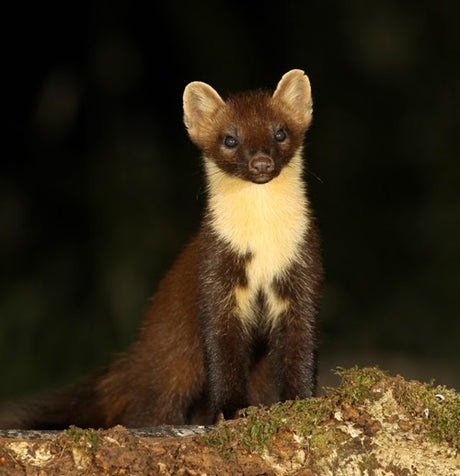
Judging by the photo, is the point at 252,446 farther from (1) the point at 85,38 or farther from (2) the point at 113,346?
(1) the point at 85,38

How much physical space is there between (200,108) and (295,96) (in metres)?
0.40

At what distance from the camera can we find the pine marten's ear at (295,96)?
18.6ft

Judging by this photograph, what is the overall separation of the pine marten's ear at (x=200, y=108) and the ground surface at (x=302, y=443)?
176cm

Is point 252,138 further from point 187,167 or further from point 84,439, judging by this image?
point 187,167

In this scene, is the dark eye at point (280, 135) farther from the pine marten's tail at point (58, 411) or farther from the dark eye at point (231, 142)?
the pine marten's tail at point (58, 411)

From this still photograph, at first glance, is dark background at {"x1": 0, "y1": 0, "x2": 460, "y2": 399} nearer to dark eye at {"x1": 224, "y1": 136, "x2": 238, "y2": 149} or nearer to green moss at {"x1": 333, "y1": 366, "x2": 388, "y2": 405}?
dark eye at {"x1": 224, "y1": 136, "x2": 238, "y2": 149}

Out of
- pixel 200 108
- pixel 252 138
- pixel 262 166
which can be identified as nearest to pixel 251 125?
pixel 252 138

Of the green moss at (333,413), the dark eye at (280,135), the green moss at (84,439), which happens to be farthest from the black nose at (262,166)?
the green moss at (84,439)

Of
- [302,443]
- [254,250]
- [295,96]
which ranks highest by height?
[295,96]

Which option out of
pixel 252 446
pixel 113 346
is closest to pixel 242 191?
pixel 252 446

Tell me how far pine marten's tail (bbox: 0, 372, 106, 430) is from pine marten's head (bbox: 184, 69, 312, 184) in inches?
56.8

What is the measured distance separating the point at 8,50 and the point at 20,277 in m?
1.36

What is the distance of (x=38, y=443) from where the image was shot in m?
3.92

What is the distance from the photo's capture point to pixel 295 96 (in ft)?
18.8
